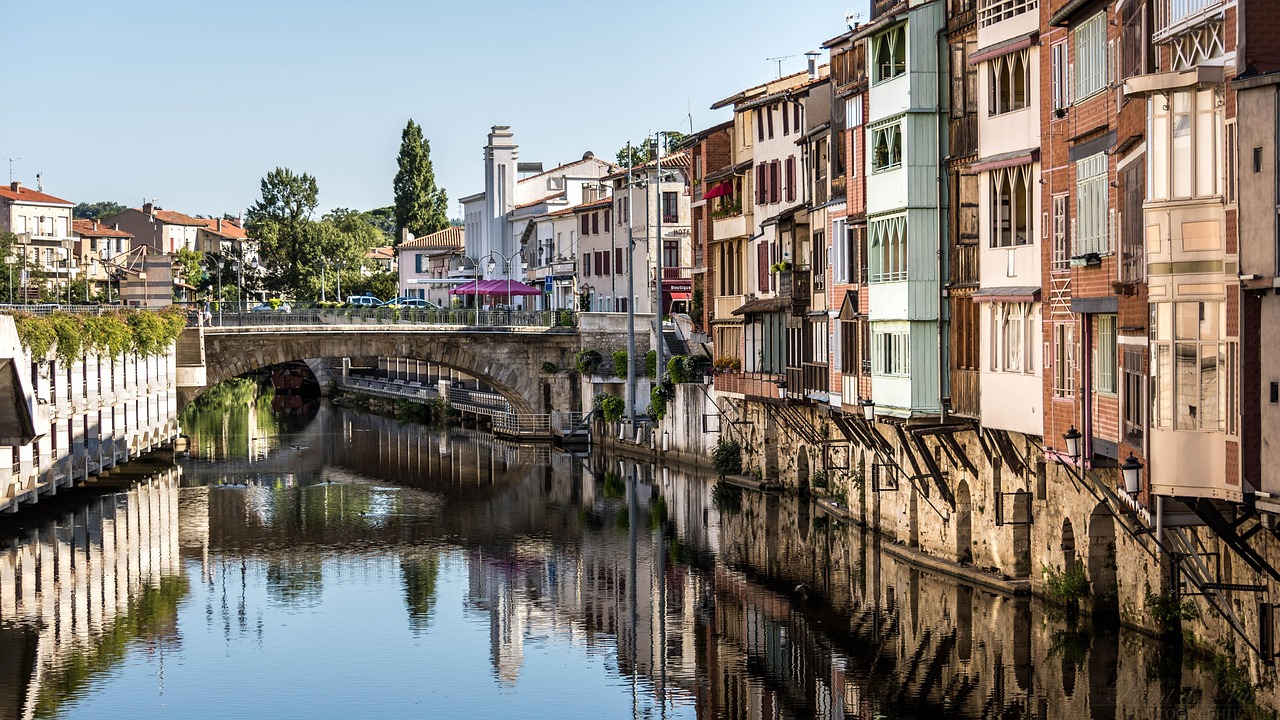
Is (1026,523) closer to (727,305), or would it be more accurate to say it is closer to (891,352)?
(891,352)

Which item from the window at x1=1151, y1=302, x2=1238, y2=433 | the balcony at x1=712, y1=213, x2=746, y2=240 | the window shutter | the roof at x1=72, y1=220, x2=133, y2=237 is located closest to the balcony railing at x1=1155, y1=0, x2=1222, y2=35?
the window at x1=1151, y1=302, x2=1238, y2=433

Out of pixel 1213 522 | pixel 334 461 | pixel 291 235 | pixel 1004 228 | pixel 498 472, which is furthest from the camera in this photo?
pixel 291 235

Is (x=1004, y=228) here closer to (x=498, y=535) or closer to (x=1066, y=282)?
(x=1066, y=282)

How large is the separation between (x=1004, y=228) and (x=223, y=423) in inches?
3057

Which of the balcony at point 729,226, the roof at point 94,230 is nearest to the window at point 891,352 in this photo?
the balcony at point 729,226

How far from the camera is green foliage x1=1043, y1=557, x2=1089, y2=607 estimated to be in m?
36.9

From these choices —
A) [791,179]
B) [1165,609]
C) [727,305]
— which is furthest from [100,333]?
[1165,609]

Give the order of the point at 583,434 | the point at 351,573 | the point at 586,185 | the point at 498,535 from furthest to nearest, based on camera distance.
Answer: the point at 586,185 → the point at 583,434 → the point at 498,535 → the point at 351,573

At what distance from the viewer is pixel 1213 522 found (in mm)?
25312

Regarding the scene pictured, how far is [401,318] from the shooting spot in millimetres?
90562

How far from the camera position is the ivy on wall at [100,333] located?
60219 mm

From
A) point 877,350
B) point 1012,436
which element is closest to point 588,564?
point 877,350

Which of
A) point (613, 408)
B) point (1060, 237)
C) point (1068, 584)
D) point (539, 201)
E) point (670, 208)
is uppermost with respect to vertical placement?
point (539, 201)

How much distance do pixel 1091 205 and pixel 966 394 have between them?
30.3ft
